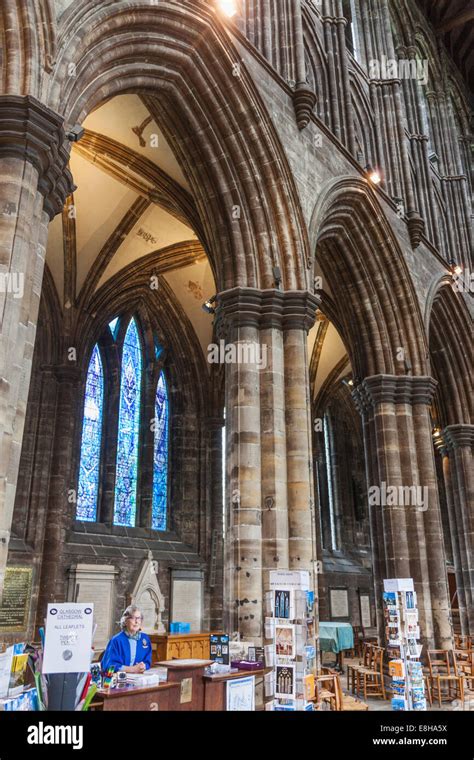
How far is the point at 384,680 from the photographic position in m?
10.9

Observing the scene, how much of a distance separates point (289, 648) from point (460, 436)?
11.9 meters

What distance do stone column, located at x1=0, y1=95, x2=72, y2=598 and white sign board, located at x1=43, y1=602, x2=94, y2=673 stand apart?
48.7 inches

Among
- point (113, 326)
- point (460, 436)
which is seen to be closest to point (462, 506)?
point (460, 436)

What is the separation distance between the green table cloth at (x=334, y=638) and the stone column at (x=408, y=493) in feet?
6.16

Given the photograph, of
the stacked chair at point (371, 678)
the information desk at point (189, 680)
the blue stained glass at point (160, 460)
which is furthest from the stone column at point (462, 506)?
the information desk at point (189, 680)

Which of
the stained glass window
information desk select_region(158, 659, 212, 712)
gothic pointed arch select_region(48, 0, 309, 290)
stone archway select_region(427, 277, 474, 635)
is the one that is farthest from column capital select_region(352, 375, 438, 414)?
information desk select_region(158, 659, 212, 712)

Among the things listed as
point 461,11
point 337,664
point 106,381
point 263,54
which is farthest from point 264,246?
point 461,11

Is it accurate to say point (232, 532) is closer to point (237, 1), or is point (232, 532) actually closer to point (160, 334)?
point (237, 1)

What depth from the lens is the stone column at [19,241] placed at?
5.49 metres

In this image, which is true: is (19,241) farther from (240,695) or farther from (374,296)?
(374,296)

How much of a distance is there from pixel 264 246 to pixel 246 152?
1.46 m

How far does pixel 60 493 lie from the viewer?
13.4m

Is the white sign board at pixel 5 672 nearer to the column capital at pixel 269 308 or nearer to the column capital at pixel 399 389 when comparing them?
the column capital at pixel 269 308

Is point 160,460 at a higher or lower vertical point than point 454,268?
lower
